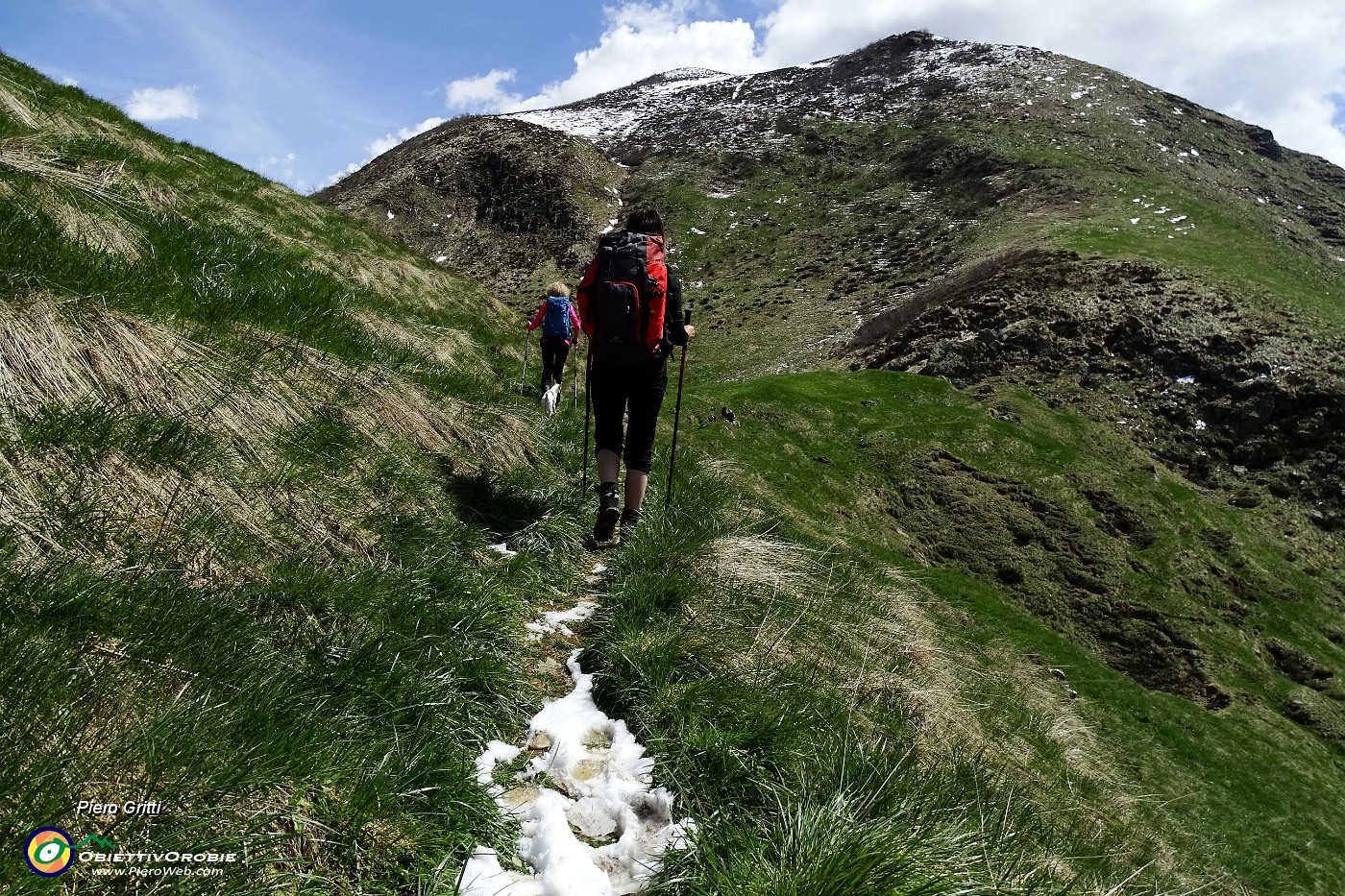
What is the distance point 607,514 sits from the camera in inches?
256

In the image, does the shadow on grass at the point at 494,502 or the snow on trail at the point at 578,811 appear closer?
the snow on trail at the point at 578,811

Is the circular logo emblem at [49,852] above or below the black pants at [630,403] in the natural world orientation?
below

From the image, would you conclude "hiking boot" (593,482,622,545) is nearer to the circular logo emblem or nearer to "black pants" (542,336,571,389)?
the circular logo emblem

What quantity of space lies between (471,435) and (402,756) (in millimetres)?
4664

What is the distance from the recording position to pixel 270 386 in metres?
4.90

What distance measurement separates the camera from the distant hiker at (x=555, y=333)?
1254 centimetres

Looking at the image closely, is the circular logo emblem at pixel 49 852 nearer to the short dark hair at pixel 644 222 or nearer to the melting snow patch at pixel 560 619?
the melting snow patch at pixel 560 619

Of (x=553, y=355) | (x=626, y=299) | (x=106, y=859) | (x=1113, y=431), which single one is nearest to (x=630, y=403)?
(x=626, y=299)

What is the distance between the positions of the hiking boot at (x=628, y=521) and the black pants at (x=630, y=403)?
0.43m

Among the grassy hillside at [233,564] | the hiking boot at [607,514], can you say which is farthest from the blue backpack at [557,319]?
the hiking boot at [607,514]

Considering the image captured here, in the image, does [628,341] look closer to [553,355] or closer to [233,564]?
[233,564]

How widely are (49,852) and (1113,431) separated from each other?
26393mm

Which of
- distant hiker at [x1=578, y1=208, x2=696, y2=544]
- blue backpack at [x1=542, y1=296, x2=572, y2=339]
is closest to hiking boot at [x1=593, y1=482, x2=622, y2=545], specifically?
distant hiker at [x1=578, y1=208, x2=696, y2=544]

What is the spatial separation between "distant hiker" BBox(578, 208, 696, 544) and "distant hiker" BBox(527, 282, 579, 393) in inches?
242
